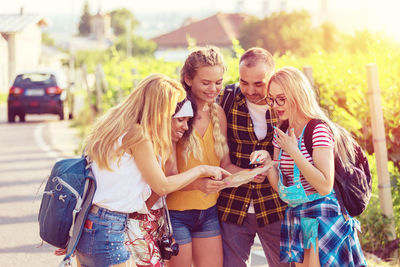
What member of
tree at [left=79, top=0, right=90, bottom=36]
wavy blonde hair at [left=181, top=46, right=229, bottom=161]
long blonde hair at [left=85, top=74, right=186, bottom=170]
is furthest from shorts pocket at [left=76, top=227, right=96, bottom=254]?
tree at [left=79, top=0, right=90, bottom=36]

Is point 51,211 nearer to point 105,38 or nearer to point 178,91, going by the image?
point 178,91

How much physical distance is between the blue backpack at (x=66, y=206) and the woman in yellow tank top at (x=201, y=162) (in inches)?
25.0

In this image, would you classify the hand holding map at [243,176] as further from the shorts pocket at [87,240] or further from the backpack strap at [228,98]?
the shorts pocket at [87,240]

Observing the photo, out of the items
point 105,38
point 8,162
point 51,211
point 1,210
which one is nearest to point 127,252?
point 51,211

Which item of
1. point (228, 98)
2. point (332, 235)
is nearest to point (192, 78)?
point (228, 98)

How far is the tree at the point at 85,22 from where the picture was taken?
17950 centimetres

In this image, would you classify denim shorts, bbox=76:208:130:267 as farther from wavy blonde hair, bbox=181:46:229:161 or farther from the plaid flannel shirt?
the plaid flannel shirt

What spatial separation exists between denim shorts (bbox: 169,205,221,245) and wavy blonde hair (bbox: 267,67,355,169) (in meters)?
0.77

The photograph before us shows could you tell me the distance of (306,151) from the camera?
370cm

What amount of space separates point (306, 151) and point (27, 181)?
7.85m

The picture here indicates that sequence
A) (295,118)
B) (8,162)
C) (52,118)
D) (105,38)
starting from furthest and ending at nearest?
(105,38), (52,118), (8,162), (295,118)

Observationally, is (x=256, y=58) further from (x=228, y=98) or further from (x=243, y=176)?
(x=243, y=176)

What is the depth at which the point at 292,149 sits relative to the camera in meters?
3.62

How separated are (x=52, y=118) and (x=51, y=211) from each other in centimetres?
2156
